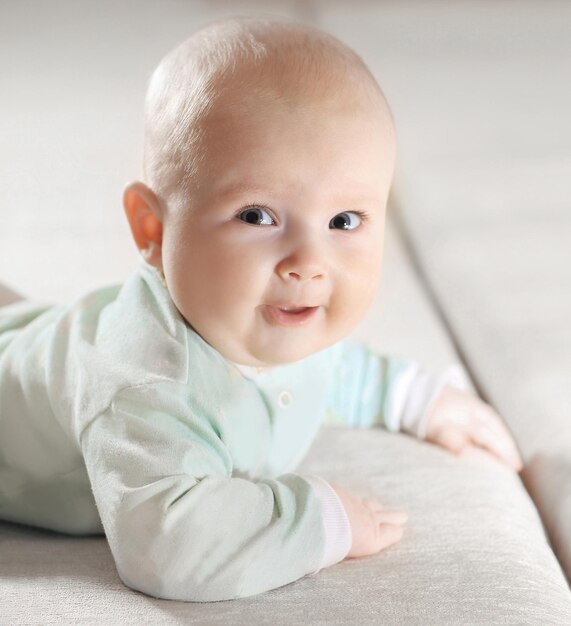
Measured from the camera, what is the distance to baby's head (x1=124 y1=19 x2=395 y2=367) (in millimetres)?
837

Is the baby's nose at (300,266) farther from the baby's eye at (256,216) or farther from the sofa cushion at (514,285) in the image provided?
the sofa cushion at (514,285)

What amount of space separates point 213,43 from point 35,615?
477 millimetres

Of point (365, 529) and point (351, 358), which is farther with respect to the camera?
point (351, 358)

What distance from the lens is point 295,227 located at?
85 centimetres

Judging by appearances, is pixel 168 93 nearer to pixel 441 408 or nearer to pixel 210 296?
pixel 210 296

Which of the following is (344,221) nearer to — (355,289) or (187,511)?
(355,289)

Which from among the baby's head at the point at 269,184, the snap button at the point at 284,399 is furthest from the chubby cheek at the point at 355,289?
the snap button at the point at 284,399

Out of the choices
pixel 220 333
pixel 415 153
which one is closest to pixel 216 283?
pixel 220 333

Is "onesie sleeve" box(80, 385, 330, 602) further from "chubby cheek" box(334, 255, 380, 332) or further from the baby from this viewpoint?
"chubby cheek" box(334, 255, 380, 332)

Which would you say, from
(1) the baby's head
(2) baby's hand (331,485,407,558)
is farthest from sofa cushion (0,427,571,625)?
(1) the baby's head

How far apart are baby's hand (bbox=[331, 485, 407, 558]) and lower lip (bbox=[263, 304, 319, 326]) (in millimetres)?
Result: 145

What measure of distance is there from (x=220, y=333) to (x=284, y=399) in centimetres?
12

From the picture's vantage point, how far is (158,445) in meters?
0.83

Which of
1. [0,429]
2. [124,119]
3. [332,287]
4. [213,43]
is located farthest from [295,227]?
[124,119]
